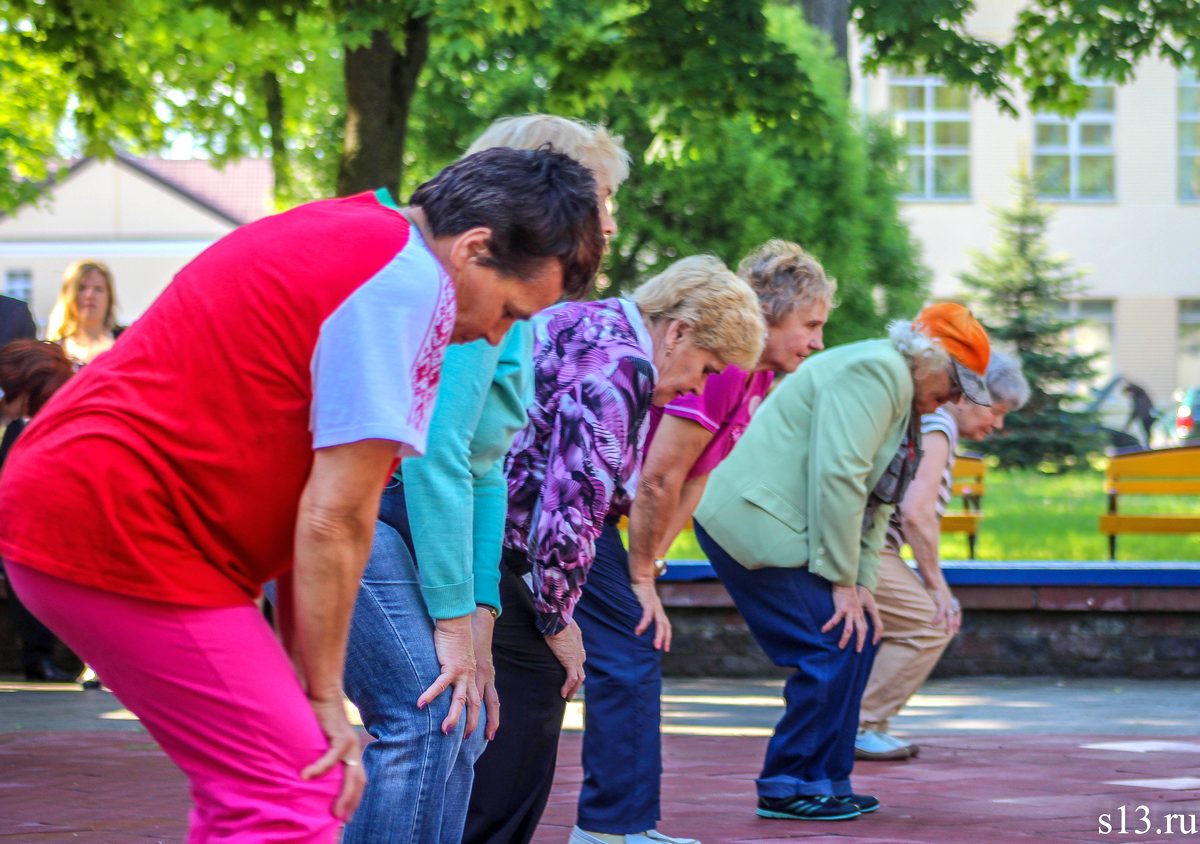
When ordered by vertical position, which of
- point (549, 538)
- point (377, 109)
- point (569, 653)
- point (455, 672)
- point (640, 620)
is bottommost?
point (640, 620)

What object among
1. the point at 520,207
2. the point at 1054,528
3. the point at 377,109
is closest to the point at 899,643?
the point at 520,207

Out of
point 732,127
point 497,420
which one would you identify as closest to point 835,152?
point 732,127

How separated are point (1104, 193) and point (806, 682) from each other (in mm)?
36047

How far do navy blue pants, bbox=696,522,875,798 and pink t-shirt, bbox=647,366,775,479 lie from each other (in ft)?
1.55

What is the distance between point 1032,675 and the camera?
9.05 m

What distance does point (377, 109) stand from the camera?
40.0 ft

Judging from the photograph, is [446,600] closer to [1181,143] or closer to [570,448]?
[570,448]

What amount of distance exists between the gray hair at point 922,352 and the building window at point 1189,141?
35.8 metres

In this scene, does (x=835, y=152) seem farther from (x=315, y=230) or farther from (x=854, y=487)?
(x=315, y=230)

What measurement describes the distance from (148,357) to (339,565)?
38 cm

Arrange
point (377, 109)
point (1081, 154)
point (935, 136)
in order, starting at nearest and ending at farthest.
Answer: point (377, 109) → point (935, 136) → point (1081, 154)

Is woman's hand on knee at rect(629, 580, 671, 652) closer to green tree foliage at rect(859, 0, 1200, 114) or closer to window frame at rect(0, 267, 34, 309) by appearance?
green tree foliage at rect(859, 0, 1200, 114)

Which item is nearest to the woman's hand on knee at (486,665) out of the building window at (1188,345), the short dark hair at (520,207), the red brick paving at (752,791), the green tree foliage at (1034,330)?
the short dark hair at (520,207)

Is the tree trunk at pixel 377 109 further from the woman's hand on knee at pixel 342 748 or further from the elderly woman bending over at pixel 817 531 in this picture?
the woman's hand on knee at pixel 342 748
